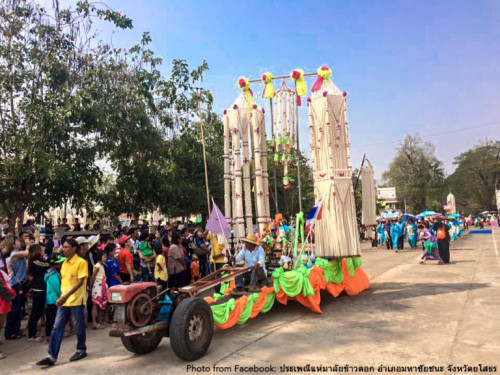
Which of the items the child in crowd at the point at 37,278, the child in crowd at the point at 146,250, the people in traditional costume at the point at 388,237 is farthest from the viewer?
the people in traditional costume at the point at 388,237

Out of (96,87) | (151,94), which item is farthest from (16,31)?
(151,94)

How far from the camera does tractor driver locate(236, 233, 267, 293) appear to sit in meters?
6.82

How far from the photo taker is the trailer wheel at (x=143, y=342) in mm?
4855

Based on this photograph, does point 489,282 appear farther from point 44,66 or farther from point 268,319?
point 44,66

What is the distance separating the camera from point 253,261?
6.93 metres

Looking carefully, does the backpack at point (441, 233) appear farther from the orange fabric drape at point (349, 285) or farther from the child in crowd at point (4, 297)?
the child in crowd at point (4, 297)

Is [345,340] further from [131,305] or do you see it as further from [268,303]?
[131,305]

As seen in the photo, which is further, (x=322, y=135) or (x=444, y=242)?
(x=444, y=242)

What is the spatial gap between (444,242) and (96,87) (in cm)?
1229

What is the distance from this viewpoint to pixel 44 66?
11266mm

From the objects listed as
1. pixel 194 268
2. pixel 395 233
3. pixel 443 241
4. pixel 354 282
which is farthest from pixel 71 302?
pixel 395 233

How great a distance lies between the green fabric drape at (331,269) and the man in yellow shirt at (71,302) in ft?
14.0

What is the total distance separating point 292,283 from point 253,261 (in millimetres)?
789

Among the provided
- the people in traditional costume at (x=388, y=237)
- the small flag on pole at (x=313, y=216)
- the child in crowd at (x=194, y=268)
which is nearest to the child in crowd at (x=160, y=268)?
the child in crowd at (x=194, y=268)
